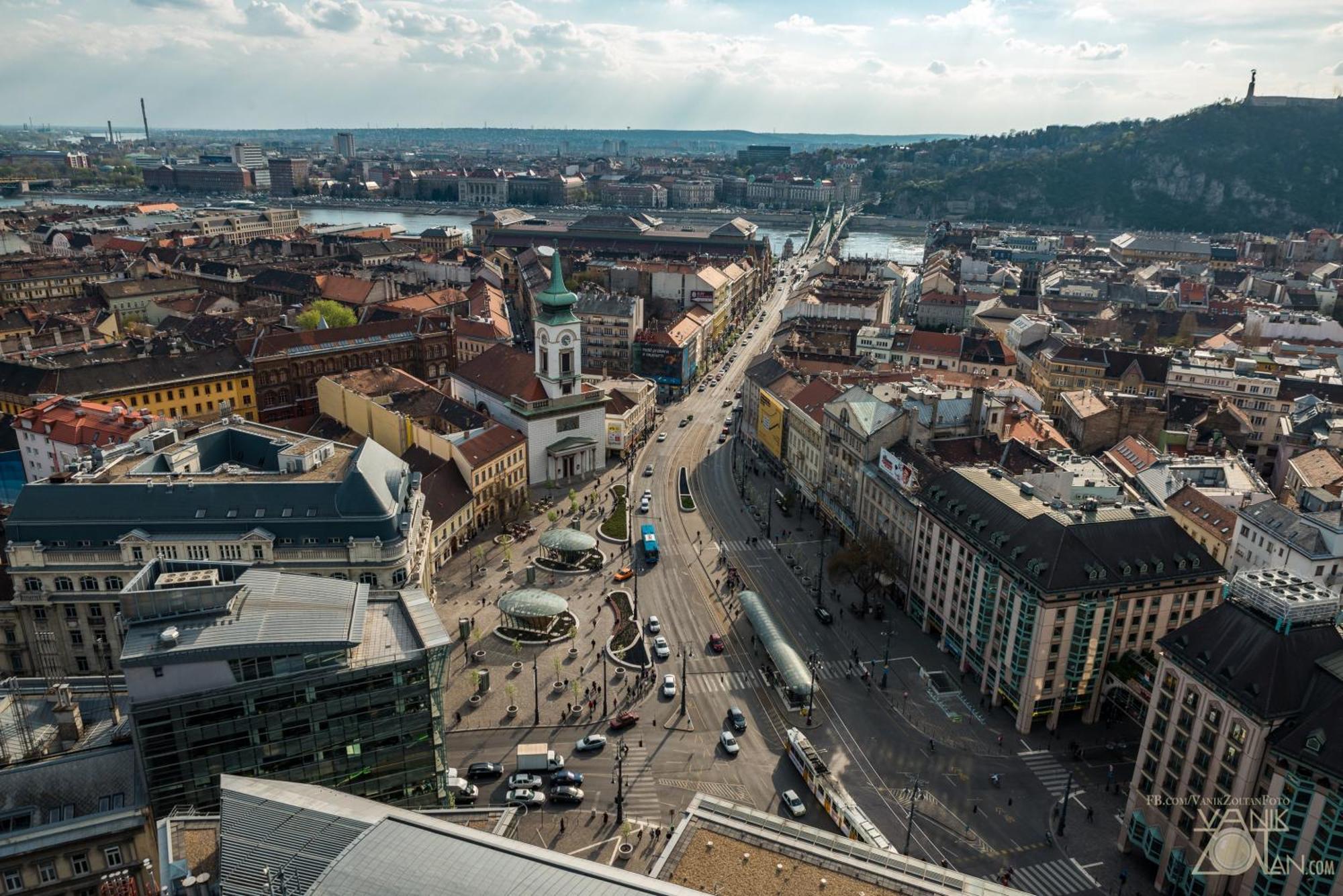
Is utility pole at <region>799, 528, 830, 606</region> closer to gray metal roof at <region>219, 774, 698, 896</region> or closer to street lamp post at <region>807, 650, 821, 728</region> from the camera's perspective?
street lamp post at <region>807, 650, 821, 728</region>

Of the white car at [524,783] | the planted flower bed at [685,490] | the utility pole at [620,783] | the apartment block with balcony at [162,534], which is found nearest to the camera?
the utility pole at [620,783]

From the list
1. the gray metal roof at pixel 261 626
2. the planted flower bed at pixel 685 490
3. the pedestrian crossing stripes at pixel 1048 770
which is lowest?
the pedestrian crossing stripes at pixel 1048 770

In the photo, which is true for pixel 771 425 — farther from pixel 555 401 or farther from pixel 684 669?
pixel 684 669

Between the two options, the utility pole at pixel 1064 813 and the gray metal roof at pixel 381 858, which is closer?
the gray metal roof at pixel 381 858

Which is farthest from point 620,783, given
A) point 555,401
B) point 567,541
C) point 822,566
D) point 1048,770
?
point 555,401

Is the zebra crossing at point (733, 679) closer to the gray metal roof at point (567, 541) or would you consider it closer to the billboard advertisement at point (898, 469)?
the billboard advertisement at point (898, 469)

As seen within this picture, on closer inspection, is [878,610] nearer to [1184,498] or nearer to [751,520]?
[751,520]

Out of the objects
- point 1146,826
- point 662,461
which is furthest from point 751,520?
point 1146,826

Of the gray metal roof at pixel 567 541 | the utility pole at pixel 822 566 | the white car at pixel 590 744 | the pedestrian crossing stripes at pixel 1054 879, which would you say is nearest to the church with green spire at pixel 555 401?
the gray metal roof at pixel 567 541
